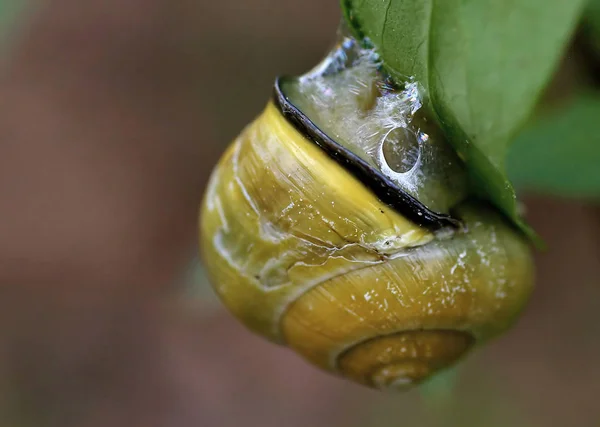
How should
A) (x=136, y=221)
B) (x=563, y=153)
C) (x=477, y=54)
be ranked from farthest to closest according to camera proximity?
(x=136, y=221), (x=563, y=153), (x=477, y=54)

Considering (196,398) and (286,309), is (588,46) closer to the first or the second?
(286,309)

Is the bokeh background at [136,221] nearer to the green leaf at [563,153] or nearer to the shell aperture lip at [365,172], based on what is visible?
the green leaf at [563,153]

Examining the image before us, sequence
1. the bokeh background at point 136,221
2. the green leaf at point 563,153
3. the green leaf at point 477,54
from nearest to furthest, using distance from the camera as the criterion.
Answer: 1. the green leaf at point 477,54
2. the green leaf at point 563,153
3. the bokeh background at point 136,221

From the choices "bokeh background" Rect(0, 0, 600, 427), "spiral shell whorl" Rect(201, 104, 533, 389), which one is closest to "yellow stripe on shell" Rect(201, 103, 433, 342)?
"spiral shell whorl" Rect(201, 104, 533, 389)

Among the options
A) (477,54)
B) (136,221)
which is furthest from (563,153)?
(136,221)

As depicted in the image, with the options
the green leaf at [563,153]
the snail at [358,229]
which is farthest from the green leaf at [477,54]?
the green leaf at [563,153]

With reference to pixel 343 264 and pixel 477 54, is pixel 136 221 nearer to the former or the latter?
pixel 343 264

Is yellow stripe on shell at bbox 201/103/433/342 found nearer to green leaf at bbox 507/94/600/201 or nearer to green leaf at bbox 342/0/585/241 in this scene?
green leaf at bbox 342/0/585/241

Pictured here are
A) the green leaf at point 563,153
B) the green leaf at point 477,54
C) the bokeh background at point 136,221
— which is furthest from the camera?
the bokeh background at point 136,221
